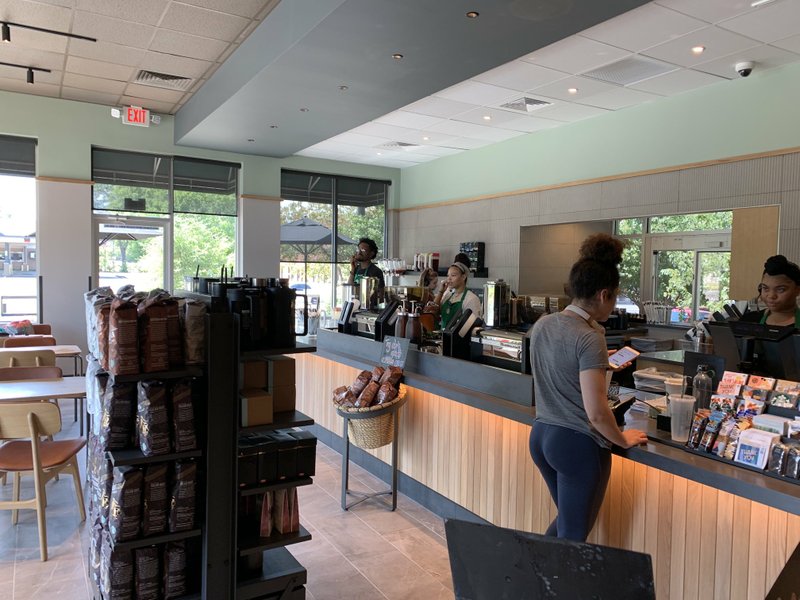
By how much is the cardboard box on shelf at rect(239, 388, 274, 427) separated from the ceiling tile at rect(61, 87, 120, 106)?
23.0 ft


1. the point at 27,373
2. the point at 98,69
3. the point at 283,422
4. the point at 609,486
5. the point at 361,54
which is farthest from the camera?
the point at 98,69

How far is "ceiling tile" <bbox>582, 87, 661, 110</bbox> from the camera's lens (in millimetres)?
6398

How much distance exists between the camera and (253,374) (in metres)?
2.66

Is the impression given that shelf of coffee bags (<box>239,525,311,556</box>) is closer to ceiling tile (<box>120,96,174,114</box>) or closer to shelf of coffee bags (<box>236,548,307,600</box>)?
shelf of coffee bags (<box>236,548,307,600</box>)

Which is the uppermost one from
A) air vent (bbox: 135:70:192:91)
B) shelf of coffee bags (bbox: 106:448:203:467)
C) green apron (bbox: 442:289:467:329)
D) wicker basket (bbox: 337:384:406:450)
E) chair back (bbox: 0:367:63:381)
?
air vent (bbox: 135:70:192:91)

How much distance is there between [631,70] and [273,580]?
552 centimetres

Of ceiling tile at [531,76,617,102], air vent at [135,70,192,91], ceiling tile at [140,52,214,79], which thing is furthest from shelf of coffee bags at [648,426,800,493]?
air vent at [135,70,192,91]

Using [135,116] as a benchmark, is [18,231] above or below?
below

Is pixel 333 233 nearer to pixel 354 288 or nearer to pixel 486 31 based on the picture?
pixel 354 288

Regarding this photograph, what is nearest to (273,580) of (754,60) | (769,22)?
(769,22)

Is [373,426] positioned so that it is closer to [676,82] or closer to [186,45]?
[186,45]

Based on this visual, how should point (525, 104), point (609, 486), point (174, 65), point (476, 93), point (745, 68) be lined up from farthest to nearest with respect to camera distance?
point (525, 104)
point (174, 65)
point (476, 93)
point (745, 68)
point (609, 486)

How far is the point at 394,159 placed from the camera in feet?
34.4

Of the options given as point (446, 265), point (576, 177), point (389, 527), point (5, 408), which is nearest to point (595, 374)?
point (389, 527)
